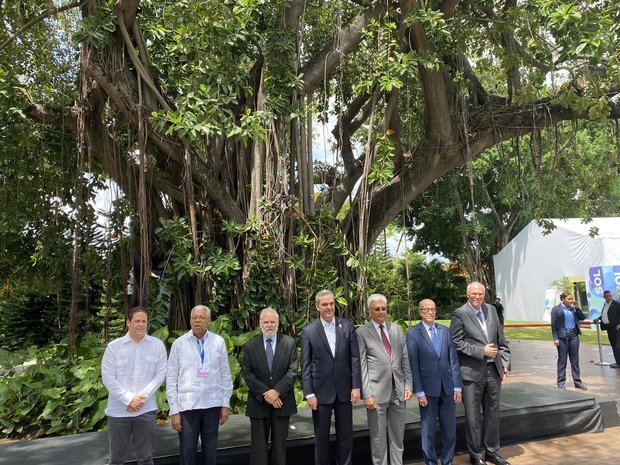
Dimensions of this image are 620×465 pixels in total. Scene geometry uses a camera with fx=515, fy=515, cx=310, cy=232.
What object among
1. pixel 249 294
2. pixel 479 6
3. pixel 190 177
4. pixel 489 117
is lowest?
pixel 249 294

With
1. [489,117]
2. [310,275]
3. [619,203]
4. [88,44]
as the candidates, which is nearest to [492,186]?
[619,203]

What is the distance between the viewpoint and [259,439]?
3172 mm

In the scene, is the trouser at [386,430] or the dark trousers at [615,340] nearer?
the trouser at [386,430]

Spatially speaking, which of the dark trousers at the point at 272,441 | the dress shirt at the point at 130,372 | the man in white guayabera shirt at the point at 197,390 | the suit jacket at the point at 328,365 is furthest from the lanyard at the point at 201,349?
the suit jacket at the point at 328,365

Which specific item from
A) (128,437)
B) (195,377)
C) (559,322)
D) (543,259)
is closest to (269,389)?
(195,377)

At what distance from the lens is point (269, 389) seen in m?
3.14

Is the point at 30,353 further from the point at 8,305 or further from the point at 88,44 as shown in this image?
the point at 8,305

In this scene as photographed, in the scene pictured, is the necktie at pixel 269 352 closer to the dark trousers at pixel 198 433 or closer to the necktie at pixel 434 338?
the dark trousers at pixel 198 433

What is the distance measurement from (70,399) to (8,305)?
965cm

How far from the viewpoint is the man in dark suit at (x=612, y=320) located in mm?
7934

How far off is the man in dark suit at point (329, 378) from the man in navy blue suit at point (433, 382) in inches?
17.7

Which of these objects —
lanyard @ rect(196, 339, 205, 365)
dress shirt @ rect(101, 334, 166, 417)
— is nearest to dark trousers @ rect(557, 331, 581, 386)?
lanyard @ rect(196, 339, 205, 365)

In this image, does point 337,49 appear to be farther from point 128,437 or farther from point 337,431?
point 128,437

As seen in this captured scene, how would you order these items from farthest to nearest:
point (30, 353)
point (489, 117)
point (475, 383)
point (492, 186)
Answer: point (492, 186), point (489, 117), point (30, 353), point (475, 383)
